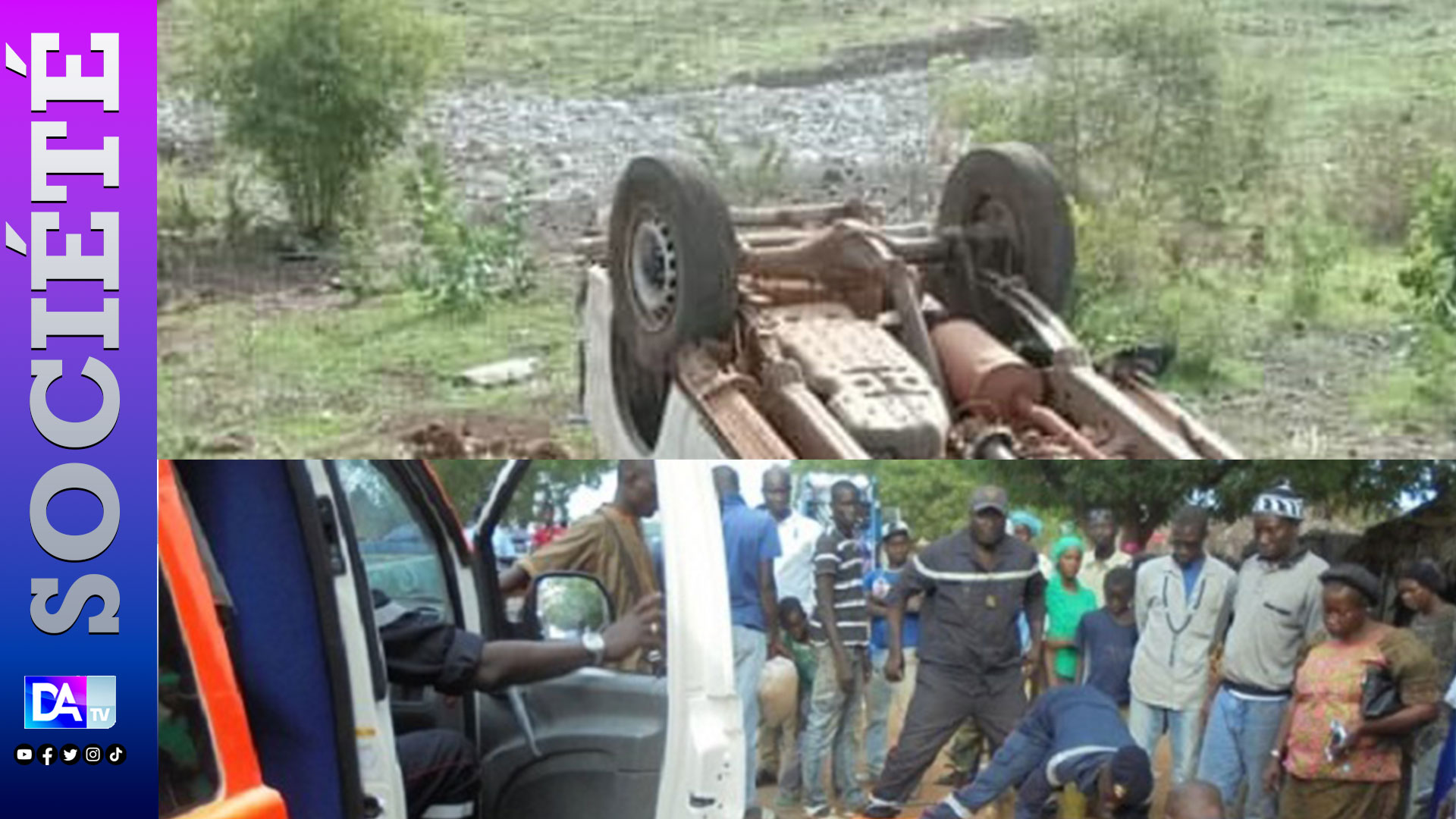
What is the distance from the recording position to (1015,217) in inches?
158

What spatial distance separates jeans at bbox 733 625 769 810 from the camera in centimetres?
389

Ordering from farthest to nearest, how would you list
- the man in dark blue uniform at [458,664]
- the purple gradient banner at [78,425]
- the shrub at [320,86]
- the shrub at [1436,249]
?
the shrub at [1436,249], the shrub at [320,86], the man in dark blue uniform at [458,664], the purple gradient banner at [78,425]

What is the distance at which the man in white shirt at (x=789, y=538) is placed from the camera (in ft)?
12.7

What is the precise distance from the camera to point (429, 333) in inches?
156

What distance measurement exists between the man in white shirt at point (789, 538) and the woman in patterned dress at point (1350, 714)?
85cm

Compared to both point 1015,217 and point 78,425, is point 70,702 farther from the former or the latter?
point 1015,217

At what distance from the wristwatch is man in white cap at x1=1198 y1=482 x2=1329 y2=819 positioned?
103cm

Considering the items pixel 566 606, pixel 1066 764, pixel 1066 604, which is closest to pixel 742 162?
pixel 566 606

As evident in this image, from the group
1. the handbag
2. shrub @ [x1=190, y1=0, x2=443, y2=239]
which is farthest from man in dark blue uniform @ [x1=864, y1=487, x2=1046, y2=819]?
shrub @ [x1=190, y1=0, x2=443, y2=239]

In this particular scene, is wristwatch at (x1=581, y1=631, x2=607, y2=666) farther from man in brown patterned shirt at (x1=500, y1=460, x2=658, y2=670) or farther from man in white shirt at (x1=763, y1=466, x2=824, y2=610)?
man in white shirt at (x1=763, y1=466, x2=824, y2=610)

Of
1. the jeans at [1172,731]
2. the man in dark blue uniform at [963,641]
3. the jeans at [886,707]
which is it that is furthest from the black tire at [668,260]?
the jeans at [1172,731]

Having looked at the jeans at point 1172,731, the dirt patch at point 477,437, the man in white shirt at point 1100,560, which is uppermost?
the dirt patch at point 477,437

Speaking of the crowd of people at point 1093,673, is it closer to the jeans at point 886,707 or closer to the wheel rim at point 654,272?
the jeans at point 886,707

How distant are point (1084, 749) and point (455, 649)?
107cm
